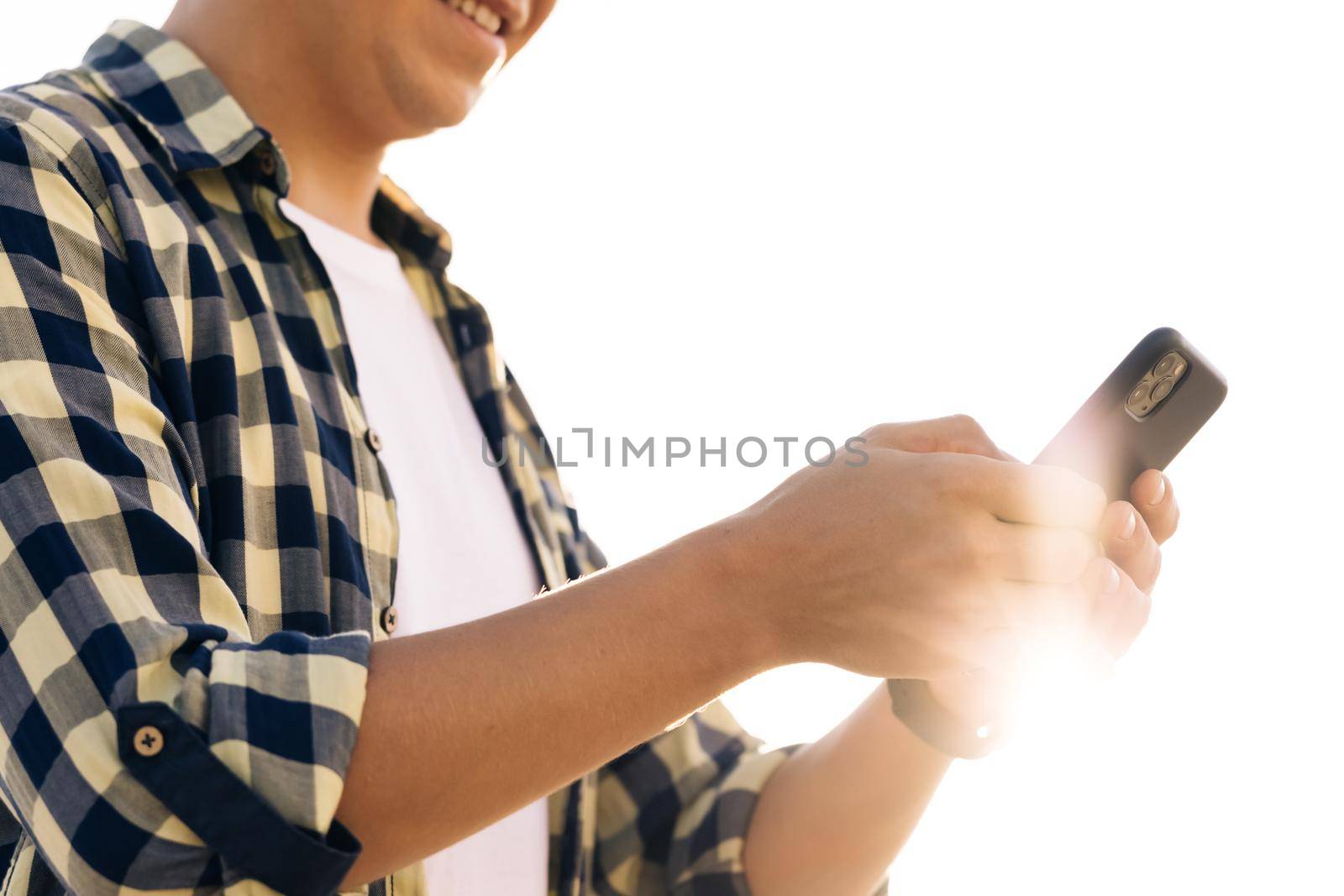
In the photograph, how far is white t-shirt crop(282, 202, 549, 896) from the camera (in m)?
0.92

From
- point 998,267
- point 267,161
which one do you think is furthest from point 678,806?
point 998,267

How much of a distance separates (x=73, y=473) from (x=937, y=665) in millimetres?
446

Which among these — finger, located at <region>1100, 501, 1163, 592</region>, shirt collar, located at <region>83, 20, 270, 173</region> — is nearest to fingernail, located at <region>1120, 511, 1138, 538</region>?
finger, located at <region>1100, 501, 1163, 592</region>

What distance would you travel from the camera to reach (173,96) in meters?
0.96

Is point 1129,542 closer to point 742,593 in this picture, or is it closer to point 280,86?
point 742,593

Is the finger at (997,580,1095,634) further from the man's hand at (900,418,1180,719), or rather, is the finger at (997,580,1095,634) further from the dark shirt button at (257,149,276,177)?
the dark shirt button at (257,149,276,177)

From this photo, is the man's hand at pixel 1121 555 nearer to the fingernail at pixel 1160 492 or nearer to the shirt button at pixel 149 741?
the fingernail at pixel 1160 492

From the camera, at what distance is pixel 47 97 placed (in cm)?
83

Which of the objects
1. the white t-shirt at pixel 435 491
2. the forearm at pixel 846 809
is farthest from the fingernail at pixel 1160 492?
the white t-shirt at pixel 435 491

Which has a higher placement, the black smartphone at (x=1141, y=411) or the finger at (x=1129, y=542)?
the black smartphone at (x=1141, y=411)

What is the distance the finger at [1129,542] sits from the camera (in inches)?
27.8

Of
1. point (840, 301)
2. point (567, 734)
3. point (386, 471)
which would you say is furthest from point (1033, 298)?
point (567, 734)

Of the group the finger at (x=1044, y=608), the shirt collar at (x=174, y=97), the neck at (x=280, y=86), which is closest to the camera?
the finger at (x=1044, y=608)

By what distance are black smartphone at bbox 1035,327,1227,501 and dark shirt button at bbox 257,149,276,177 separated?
0.69m
